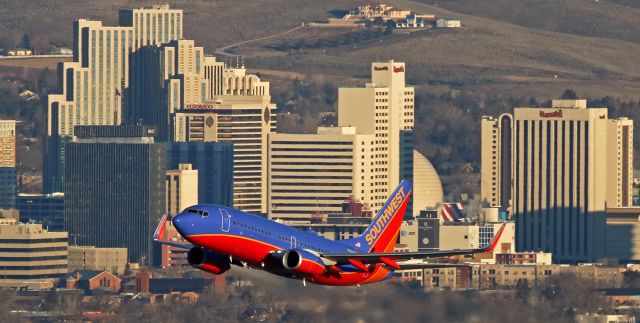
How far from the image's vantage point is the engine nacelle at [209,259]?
379ft

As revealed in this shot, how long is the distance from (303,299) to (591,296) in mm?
73855

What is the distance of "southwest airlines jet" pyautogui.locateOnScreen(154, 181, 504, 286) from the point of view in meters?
114

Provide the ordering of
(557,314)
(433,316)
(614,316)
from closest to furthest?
(433,316) < (557,314) < (614,316)

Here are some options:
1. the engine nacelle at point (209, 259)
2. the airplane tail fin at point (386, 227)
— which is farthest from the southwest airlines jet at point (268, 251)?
the airplane tail fin at point (386, 227)

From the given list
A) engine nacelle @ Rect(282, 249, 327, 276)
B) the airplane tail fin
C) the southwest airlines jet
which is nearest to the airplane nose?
the southwest airlines jet

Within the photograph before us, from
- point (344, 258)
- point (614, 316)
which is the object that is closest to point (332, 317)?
point (344, 258)

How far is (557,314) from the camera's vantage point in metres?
144

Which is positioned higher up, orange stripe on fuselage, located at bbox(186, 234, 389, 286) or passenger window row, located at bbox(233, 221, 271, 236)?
passenger window row, located at bbox(233, 221, 271, 236)

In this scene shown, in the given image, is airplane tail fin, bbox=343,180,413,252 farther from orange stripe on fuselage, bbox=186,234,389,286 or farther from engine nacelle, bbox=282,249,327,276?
engine nacelle, bbox=282,249,327,276

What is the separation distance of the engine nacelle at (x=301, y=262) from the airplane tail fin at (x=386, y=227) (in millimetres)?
11578

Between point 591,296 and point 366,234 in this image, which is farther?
point 591,296

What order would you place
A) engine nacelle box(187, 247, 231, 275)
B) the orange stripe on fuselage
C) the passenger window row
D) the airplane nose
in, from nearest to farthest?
the airplane nose < the orange stripe on fuselage < the passenger window row < engine nacelle box(187, 247, 231, 275)

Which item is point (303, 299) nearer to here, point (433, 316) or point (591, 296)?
point (433, 316)

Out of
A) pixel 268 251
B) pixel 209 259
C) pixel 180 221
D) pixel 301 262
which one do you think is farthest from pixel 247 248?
pixel 180 221
